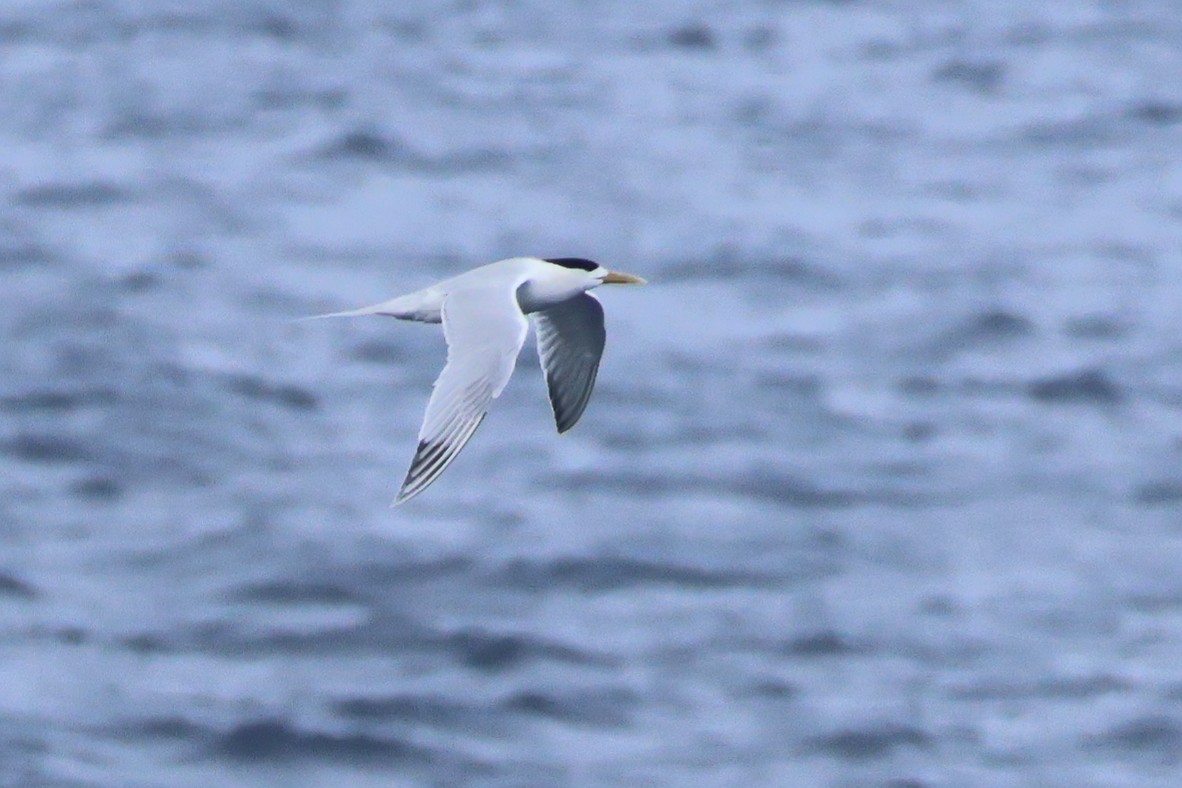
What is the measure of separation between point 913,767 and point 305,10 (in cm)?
2227

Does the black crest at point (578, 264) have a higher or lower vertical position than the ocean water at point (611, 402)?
lower

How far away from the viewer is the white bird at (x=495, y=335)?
8562 millimetres

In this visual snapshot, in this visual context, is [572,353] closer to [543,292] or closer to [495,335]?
[543,292]

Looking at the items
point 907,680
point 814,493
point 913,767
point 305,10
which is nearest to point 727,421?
point 814,493

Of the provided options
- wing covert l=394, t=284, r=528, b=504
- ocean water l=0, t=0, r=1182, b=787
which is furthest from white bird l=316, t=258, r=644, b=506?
ocean water l=0, t=0, r=1182, b=787

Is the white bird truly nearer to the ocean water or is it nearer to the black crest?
the black crest

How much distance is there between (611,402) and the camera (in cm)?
2659

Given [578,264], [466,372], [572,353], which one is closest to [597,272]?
[578,264]

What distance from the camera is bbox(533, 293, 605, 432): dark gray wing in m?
10.6

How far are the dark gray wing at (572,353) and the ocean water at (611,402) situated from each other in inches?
358

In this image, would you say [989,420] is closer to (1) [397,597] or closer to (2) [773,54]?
(1) [397,597]

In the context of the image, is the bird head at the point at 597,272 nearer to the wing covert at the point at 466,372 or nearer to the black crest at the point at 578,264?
the black crest at the point at 578,264

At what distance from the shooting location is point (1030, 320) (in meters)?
28.4

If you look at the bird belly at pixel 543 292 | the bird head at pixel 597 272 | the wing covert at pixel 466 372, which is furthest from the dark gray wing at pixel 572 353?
the wing covert at pixel 466 372
